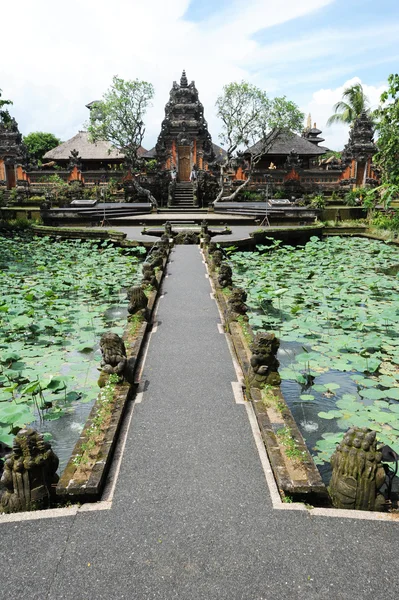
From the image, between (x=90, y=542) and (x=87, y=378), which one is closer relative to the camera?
(x=90, y=542)

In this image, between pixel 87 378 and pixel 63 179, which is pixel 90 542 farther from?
pixel 63 179

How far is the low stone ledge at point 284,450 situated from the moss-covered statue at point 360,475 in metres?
0.18

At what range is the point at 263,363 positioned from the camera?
217 inches

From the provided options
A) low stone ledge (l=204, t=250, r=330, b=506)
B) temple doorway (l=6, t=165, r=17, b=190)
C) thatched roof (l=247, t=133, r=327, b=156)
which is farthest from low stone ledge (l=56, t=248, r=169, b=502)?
temple doorway (l=6, t=165, r=17, b=190)

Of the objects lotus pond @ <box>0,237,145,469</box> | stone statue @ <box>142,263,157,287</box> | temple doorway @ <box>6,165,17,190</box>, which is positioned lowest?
lotus pond @ <box>0,237,145,469</box>

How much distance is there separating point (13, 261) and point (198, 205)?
17874 millimetres

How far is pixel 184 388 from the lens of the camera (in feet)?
18.8

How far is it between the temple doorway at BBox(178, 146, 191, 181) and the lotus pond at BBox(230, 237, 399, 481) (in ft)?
70.9

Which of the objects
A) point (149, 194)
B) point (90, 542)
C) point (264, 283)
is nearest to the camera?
point (90, 542)

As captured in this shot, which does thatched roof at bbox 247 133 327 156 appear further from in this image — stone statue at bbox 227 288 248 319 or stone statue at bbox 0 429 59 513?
stone statue at bbox 0 429 59 513

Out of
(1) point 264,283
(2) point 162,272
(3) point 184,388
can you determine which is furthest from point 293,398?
(2) point 162,272

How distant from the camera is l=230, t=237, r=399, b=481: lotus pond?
5238 millimetres

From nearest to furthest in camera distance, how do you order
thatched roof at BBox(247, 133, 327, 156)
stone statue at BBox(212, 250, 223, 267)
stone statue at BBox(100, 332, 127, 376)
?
1. stone statue at BBox(100, 332, 127, 376)
2. stone statue at BBox(212, 250, 223, 267)
3. thatched roof at BBox(247, 133, 327, 156)

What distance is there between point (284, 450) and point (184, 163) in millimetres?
32679
